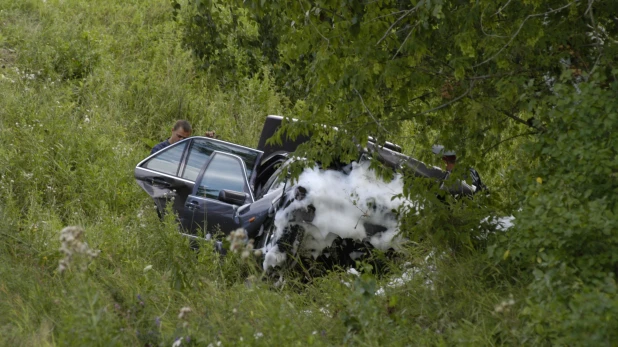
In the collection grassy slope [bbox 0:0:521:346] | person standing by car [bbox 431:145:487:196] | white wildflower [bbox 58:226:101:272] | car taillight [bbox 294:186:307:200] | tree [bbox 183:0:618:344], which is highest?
tree [bbox 183:0:618:344]

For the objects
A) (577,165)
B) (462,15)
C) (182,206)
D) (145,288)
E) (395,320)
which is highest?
(462,15)

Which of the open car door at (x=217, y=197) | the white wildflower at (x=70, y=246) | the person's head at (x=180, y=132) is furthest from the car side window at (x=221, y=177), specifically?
the white wildflower at (x=70, y=246)

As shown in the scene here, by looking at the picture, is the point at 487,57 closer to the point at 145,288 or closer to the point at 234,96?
the point at 145,288

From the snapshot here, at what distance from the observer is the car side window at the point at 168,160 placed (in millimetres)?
10594

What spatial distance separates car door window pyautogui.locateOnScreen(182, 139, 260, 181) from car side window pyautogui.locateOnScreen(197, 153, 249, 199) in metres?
0.24

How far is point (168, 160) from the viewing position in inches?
420

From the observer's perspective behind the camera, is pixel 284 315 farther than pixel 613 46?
No

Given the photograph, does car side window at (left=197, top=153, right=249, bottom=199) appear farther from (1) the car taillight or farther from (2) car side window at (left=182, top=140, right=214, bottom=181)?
(1) the car taillight

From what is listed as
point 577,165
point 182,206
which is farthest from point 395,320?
point 182,206

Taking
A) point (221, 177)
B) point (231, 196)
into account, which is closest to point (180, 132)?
point (221, 177)

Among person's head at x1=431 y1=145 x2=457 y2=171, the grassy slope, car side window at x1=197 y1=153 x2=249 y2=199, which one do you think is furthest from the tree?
car side window at x1=197 y1=153 x2=249 y2=199

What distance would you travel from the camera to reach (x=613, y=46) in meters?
6.05

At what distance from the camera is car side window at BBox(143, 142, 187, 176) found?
417 inches

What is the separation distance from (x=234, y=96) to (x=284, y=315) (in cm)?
1181
